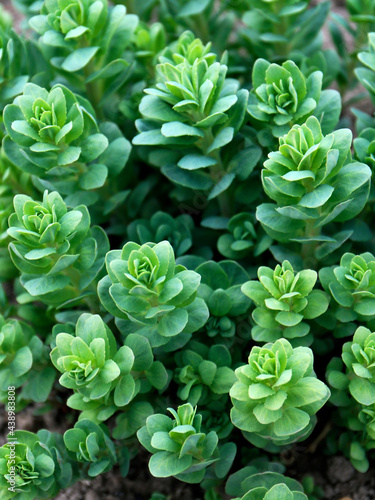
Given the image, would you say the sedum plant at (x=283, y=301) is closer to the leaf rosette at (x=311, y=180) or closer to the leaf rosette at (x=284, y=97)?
the leaf rosette at (x=311, y=180)

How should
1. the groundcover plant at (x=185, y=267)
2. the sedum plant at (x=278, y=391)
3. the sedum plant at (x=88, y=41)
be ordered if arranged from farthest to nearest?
the sedum plant at (x=88, y=41)
the groundcover plant at (x=185, y=267)
the sedum plant at (x=278, y=391)

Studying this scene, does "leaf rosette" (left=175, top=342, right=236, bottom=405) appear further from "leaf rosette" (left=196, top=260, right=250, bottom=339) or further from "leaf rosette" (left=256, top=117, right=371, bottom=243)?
"leaf rosette" (left=256, top=117, right=371, bottom=243)

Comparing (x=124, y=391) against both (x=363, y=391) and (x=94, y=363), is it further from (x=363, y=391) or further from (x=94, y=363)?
(x=363, y=391)

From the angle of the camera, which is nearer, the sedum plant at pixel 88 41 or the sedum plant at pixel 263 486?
the sedum plant at pixel 263 486

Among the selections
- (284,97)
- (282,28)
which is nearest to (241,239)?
(284,97)

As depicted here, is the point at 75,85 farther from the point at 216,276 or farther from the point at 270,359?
the point at 270,359

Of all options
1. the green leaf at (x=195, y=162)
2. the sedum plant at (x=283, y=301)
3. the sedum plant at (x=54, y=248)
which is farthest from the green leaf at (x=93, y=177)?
the sedum plant at (x=283, y=301)

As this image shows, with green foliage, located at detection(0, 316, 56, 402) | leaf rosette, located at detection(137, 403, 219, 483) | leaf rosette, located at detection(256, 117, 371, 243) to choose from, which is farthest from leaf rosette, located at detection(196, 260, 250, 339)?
green foliage, located at detection(0, 316, 56, 402)

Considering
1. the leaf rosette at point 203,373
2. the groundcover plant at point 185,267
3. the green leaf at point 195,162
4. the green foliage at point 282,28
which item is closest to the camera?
the groundcover plant at point 185,267

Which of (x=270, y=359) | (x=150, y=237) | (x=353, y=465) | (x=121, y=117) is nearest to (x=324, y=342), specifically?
(x=353, y=465)
